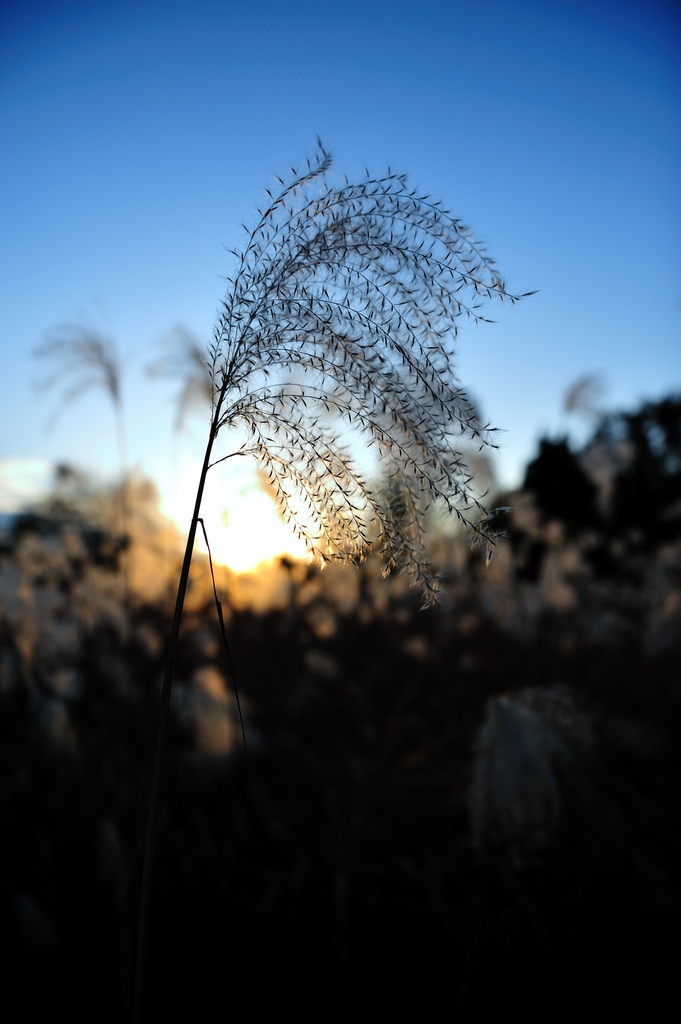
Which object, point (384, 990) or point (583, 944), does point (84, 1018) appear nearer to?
point (384, 990)

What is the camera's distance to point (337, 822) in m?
2.80

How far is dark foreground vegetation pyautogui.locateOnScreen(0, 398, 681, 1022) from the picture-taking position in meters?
2.07

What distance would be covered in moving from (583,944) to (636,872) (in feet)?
1.49

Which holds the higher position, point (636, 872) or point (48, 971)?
point (48, 971)

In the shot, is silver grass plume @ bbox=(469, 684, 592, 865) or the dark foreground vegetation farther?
the dark foreground vegetation

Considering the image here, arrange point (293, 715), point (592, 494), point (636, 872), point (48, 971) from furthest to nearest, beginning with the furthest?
point (592, 494)
point (293, 715)
point (636, 872)
point (48, 971)

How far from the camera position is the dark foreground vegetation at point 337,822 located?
2066 mm

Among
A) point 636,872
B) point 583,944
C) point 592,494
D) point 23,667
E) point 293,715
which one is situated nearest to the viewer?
Answer: point 583,944

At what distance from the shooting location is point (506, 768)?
1891 millimetres

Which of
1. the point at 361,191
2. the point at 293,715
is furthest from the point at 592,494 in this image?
the point at 361,191

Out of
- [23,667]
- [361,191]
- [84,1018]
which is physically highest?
[23,667]

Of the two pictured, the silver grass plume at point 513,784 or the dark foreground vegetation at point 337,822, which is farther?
the dark foreground vegetation at point 337,822

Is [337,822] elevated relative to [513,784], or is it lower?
elevated

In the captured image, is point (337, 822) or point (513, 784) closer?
point (513, 784)
